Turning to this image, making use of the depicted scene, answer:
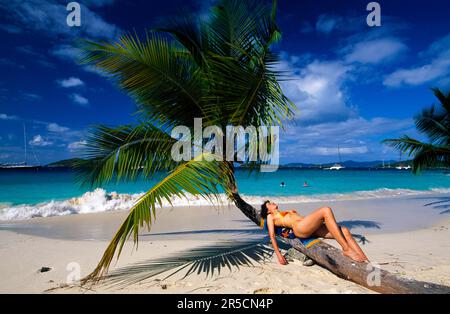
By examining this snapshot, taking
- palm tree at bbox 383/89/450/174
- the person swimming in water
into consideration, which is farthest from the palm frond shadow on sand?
palm tree at bbox 383/89/450/174

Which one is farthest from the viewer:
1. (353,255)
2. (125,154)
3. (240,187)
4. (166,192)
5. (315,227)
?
(240,187)

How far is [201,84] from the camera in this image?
14.6 feet

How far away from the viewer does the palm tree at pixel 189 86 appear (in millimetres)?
3752

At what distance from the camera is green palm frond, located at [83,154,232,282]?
2396 millimetres

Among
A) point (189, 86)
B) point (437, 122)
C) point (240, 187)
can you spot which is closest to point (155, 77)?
point (189, 86)

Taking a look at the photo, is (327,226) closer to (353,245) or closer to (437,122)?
(353,245)

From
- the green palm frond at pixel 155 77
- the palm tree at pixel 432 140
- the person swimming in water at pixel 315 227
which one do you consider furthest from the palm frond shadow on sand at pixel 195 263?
the palm tree at pixel 432 140

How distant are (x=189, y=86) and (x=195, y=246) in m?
3.28

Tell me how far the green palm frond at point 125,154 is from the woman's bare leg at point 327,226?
2.46m

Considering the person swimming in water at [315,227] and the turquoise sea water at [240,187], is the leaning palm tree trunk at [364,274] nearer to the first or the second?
the person swimming in water at [315,227]

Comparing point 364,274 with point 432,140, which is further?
point 432,140

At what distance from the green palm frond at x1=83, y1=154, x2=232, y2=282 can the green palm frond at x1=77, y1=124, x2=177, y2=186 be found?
1.47 metres

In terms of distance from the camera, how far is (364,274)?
3.11 metres
